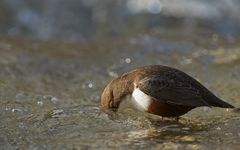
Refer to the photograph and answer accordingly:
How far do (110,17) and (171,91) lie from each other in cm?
656

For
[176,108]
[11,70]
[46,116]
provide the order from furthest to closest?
[11,70], [46,116], [176,108]

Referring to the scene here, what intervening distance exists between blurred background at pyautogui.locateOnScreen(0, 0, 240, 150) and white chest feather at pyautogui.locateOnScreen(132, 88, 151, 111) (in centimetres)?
17

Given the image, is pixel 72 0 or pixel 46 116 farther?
pixel 72 0

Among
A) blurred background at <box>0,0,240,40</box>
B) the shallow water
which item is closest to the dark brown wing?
the shallow water

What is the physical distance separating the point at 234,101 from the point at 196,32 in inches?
173

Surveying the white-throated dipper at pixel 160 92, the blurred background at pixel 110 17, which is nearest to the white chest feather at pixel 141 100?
the white-throated dipper at pixel 160 92

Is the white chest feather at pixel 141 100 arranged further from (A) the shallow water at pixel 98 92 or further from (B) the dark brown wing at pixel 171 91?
(A) the shallow water at pixel 98 92

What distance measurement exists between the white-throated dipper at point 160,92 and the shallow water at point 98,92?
0.14m

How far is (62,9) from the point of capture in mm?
11406

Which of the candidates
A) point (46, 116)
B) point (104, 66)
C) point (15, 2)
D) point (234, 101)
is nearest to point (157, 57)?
point (104, 66)

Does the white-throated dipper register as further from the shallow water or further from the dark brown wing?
the shallow water

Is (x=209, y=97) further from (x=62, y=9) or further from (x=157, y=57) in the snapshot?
(x=62, y=9)

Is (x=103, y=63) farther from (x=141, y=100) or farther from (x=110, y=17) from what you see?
(x=141, y=100)

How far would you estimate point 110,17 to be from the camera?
1108 centimetres
